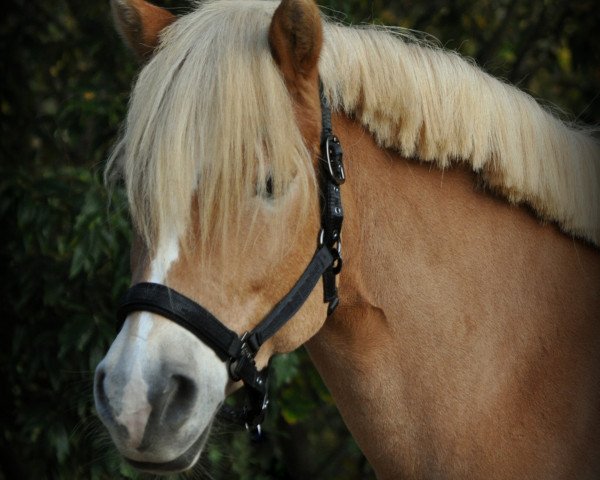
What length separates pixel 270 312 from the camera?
1.71 m

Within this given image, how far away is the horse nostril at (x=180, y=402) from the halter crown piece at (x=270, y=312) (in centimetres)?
9

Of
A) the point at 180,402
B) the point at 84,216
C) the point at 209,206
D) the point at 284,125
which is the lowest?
the point at 84,216

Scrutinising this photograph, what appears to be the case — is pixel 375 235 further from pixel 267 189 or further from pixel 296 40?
pixel 296 40

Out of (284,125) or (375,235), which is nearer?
(284,125)

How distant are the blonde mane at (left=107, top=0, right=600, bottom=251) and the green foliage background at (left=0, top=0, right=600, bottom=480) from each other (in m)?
0.97

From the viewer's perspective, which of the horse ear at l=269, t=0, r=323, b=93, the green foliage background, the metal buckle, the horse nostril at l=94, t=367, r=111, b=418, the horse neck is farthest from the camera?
the green foliage background

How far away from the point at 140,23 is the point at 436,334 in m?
1.04

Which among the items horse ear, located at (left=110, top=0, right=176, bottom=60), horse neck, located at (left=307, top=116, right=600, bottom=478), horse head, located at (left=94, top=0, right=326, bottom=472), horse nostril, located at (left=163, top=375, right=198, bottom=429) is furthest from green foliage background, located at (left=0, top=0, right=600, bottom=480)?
horse nostril, located at (left=163, top=375, right=198, bottom=429)

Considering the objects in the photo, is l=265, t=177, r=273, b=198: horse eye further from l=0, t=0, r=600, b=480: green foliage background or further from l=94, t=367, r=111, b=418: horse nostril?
l=0, t=0, r=600, b=480: green foliage background

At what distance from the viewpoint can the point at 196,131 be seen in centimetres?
164

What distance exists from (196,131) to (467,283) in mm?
769

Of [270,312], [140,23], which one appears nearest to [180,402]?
[270,312]

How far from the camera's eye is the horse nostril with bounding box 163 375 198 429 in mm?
1541

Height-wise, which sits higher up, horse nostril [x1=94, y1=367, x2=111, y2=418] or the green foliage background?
horse nostril [x1=94, y1=367, x2=111, y2=418]
